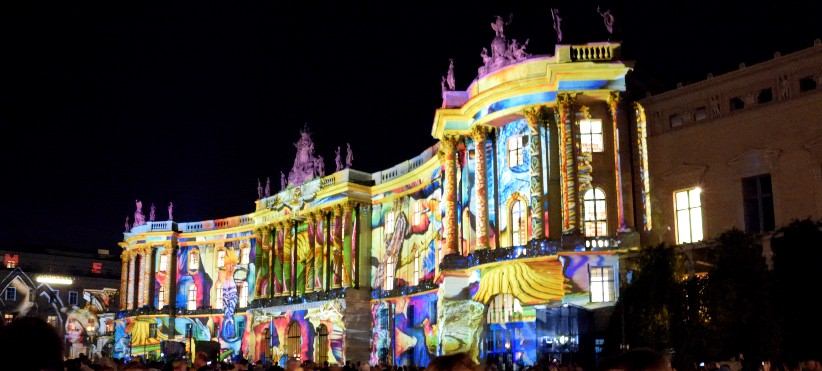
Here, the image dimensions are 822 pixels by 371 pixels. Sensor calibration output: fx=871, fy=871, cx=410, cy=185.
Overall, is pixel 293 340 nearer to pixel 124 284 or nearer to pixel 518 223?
pixel 124 284

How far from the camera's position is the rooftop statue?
6688 centimetres

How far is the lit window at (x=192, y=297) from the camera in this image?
3051 inches

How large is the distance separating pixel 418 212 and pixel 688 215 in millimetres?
20709

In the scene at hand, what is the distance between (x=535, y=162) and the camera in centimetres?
3878

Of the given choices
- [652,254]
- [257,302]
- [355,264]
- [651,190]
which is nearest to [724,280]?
[652,254]

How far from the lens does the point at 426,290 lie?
50844 millimetres

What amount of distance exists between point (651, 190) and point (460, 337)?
11.0m

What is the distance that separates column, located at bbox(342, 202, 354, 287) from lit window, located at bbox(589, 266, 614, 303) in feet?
82.9

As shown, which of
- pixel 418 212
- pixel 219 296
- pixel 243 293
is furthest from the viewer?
pixel 219 296

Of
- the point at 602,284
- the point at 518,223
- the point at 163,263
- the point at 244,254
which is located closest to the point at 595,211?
the point at 602,284

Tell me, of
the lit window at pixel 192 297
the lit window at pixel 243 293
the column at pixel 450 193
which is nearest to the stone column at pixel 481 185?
the column at pixel 450 193

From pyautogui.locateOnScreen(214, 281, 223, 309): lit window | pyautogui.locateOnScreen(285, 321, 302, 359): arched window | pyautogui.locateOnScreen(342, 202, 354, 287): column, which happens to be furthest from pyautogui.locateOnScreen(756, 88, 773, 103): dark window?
pyautogui.locateOnScreen(214, 281, 223, 309): lit window

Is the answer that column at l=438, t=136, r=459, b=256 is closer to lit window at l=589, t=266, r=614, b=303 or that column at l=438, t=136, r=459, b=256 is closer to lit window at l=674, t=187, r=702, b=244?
lit window at l=589, t=266, r=614, b=303

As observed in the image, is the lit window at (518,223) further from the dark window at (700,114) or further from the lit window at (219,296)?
the lit window at (219,296)
